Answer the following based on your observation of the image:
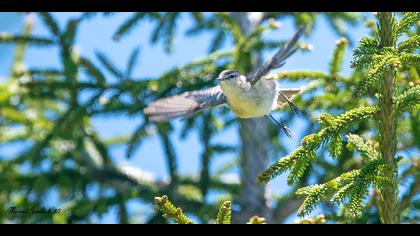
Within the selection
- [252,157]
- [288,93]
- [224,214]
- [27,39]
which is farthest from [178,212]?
[27,39]

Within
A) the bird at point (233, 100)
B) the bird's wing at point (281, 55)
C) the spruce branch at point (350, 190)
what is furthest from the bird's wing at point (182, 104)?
the spruce branch at point (350, 190)

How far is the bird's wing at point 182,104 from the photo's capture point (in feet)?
11.7

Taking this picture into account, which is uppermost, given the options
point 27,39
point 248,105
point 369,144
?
point 27,39

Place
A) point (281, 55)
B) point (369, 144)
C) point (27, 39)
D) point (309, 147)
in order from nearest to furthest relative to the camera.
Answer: point (309, 147) < point (369, 144) < point (281, 55) < point (27, 39)

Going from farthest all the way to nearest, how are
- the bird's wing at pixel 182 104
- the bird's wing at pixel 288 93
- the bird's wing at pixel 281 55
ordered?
1. the bird's wing at pixel 288 93
2. the bird's wing at pixel 182 104
3. the bird's wing at pixel 281 55

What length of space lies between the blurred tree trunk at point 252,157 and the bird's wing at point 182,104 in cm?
172

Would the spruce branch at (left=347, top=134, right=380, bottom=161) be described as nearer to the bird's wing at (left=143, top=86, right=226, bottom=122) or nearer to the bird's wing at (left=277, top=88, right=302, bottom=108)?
the bird's wing at (left=143, top=86, right=226, bottom=122)

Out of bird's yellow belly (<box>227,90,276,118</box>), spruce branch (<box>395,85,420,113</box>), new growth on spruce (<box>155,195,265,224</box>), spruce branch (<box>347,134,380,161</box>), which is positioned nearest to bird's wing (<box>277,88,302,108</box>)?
bird's yellow belly (<box>227,90,276,118</box>)

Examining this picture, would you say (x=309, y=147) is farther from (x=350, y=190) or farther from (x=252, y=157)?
(x=252, y=157)

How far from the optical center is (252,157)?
5.75 meters

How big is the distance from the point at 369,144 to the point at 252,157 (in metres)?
2.92

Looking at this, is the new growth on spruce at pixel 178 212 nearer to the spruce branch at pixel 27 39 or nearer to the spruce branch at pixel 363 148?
the spruce branch at pixel 363 148
